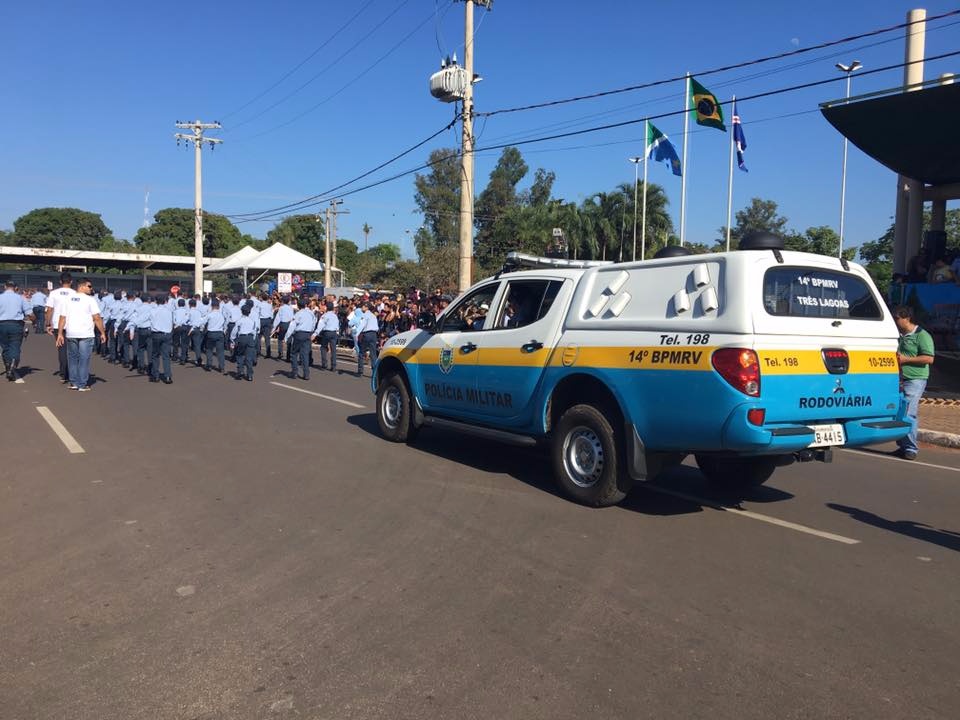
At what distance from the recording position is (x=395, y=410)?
32.5 feet

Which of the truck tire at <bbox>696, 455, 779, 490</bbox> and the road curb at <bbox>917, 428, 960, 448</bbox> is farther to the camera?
the road curb at <bbox>917, 428, 960, 448</bbox>

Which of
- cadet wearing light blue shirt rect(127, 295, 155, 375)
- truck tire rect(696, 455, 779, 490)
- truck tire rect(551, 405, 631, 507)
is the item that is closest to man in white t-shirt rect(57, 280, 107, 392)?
cadet wearing light blue shirt rect(127, 295, 155, 375)

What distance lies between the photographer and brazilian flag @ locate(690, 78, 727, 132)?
2203 cm

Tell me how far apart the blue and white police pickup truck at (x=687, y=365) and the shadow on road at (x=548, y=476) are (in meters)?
0.27

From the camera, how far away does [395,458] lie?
888cm

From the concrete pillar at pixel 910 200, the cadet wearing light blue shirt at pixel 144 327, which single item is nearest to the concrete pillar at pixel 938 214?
the concrete pillar at pixel 910 200

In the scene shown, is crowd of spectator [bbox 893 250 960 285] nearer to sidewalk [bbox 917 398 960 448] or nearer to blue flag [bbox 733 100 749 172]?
sidewalk [bbox 917 398 960 448]

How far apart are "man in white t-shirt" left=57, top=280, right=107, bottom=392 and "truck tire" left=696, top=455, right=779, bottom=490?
11081 mm

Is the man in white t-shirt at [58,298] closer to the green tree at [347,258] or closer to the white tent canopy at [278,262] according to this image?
the white tent canopy at [278,262]

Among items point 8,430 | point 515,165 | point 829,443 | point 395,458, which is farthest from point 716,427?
point 515,165

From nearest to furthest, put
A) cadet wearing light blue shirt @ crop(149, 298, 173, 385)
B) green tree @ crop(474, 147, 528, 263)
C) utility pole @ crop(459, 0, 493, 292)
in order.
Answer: cadet wearing light blue shirt @ crop(149, 298, 173, 385), utility pole @ crop(459, 0, 493, 292), green tree @ crop(474, 147, 528, 263)

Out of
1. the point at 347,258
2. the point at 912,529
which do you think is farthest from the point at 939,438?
the point at 347,258

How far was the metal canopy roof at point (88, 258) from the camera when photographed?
52812 mm

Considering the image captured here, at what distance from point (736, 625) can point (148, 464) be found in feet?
20.0
